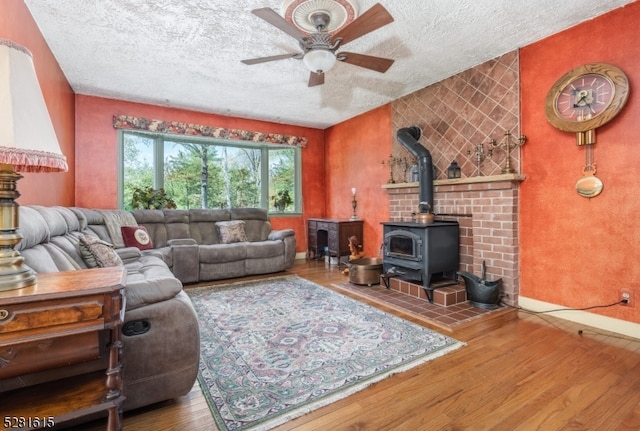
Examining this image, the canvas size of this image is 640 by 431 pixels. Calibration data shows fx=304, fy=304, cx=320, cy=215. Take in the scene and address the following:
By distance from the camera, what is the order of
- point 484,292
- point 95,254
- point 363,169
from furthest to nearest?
point 363,169
point 484,292
point 95,254

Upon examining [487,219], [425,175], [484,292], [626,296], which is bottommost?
[484,292]

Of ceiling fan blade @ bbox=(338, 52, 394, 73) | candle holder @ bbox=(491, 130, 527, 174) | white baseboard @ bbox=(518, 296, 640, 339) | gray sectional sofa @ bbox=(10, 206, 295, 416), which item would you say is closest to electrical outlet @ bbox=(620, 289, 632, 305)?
white baseboard @ bbox=(518, 296, 640, 339)

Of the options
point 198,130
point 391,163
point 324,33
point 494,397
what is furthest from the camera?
point 198,130

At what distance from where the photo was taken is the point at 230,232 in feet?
15.4

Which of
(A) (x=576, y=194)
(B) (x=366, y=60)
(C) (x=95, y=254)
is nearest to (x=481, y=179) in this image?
(A) (x=576, y=194)

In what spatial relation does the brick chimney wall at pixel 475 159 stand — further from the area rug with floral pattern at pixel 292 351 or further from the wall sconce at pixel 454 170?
the area rug with floral pattern at pixel 292 351

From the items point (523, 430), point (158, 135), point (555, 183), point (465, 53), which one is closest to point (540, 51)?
point (465, 53)

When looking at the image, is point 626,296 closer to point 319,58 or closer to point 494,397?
point 494,397

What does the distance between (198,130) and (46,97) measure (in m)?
2.22

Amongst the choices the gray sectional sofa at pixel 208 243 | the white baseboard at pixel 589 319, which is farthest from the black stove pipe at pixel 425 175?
the gray sectional sofa at pixel 208 243

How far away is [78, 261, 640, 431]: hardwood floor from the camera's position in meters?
1.42

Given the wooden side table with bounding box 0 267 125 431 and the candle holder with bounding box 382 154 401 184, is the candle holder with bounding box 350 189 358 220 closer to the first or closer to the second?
the candle holder with bounding box 382 154 401 184

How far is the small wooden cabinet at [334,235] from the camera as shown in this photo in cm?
500

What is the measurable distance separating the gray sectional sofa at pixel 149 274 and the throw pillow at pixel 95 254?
0.04 feet
